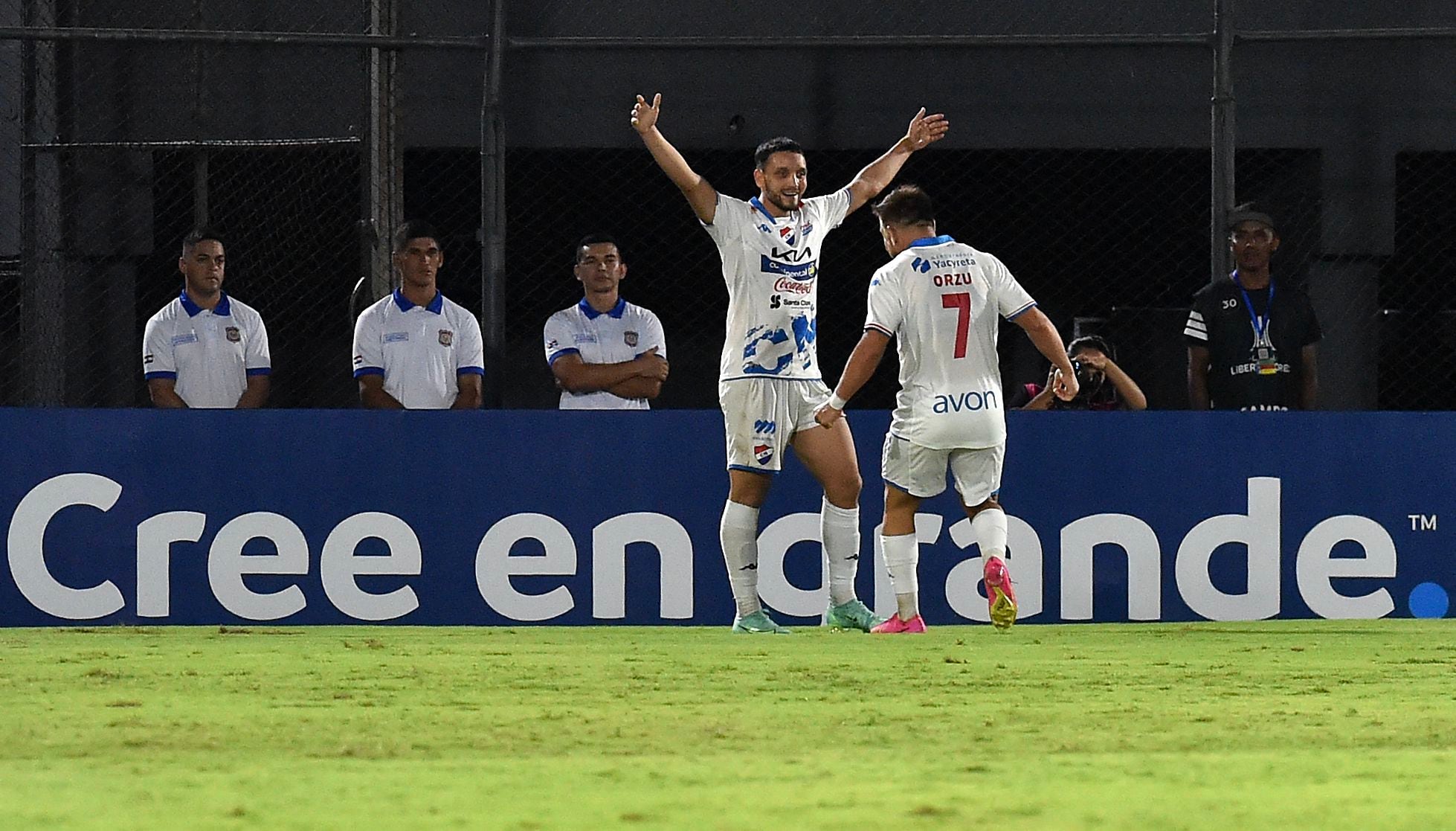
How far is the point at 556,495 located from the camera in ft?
32.1

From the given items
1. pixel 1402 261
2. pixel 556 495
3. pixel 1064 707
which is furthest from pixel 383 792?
pixel 1402 261

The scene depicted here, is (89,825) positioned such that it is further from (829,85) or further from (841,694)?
(829,85)

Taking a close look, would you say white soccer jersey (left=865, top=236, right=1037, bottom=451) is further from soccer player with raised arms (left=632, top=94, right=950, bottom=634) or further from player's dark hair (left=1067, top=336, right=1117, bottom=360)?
player's dark hair (left=1067, top=336, right=1117, bottom=360)

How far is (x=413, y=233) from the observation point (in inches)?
387

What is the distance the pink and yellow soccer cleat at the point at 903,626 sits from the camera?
853 centimetres

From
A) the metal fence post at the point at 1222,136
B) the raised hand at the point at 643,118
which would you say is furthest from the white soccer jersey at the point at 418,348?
the metal fence post at the point at 1222,136

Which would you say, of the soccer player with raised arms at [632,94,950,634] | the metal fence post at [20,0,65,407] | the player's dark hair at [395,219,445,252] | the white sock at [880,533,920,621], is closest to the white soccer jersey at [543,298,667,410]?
the player's dark hair at [395,219,445,252]

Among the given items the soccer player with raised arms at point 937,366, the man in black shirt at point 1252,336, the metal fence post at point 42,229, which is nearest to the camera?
the soccer player with raised arms at point 937,366

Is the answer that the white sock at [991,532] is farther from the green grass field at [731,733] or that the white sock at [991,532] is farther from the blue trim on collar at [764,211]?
the blue trim on collar at [764,211]

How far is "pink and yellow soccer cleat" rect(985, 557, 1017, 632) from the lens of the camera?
810 cm

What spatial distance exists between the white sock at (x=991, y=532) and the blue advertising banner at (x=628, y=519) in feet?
4.79

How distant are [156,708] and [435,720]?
93cm

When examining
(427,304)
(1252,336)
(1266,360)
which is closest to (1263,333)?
(1252,336)

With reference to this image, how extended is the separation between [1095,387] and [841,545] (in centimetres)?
231
